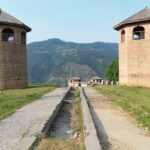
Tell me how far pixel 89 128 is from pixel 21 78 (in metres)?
23.1

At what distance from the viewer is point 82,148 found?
257 inches

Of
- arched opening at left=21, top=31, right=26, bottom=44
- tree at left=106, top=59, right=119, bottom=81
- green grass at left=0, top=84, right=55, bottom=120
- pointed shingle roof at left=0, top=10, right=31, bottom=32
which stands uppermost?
pointed shingle roof at left=0, top=10, right=31, bottom=32

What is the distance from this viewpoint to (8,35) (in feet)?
100

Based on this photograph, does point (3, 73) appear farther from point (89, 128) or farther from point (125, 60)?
point (89, 128)

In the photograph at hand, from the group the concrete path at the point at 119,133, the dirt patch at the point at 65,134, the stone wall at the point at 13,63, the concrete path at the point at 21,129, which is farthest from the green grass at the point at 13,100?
the stone wall at the point at 13,63

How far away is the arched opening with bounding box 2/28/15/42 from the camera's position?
29959mm

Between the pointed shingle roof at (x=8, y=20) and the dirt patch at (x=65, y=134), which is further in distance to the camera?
the pointed shingle roof at (x=8, y=20)

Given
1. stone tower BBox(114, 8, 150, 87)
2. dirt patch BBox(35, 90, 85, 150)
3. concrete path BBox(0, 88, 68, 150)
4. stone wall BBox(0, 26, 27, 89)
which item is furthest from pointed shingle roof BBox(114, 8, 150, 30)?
concrete path BBox(0, 88, 68, 150)

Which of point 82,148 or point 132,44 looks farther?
point 132,44

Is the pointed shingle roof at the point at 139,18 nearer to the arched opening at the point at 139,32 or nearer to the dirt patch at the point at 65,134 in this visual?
the arched opening at the point at 139,32

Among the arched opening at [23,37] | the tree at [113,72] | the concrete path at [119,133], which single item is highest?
the arched opening at [23,37]

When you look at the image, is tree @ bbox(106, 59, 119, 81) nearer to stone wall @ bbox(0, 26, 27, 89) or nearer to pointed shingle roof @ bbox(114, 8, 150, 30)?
pointed shingle roof @ bbox(114, 8, 150, 30)

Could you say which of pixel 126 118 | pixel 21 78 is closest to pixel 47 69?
pixel 21 78

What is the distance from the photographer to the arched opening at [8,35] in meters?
30.0
